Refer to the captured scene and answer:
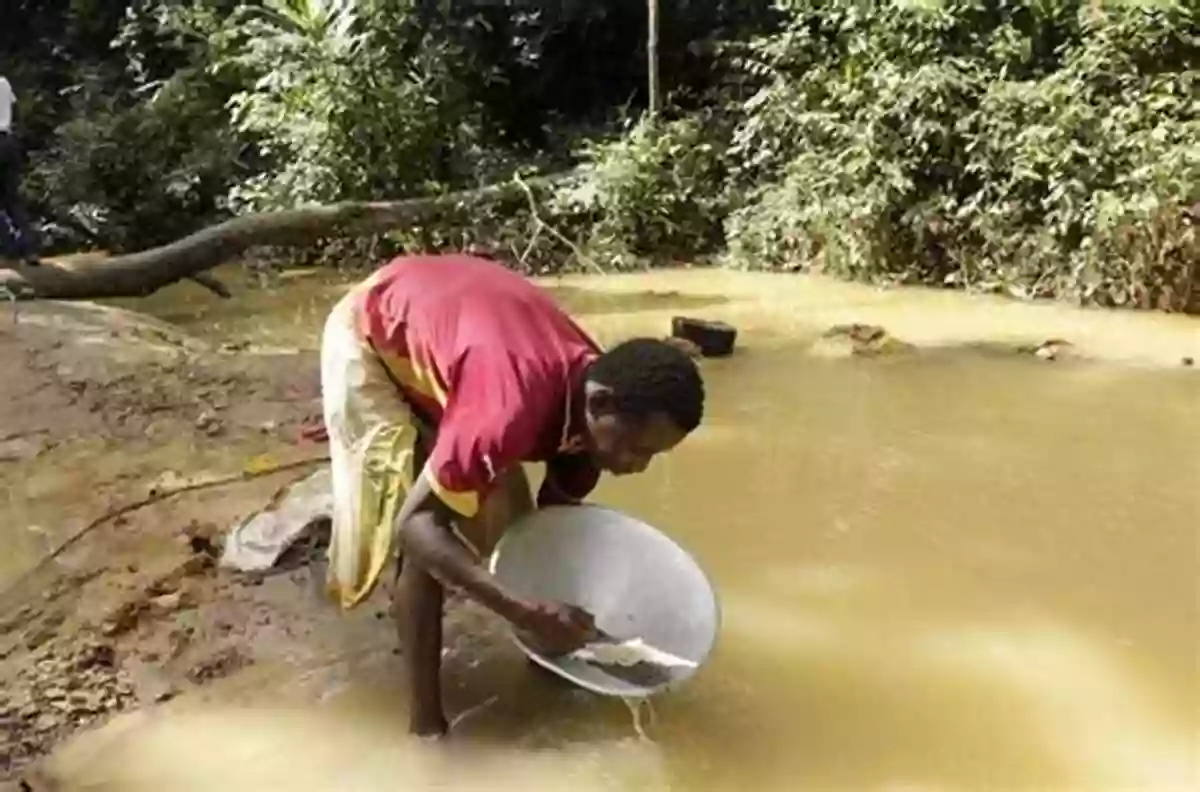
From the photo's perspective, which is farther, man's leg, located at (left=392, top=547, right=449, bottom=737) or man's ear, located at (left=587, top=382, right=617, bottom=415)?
man's leg, located at (left=392, top=547, right=449, bottom=737)

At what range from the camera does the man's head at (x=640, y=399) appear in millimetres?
2586

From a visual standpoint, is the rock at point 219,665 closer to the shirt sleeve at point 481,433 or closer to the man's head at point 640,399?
the shirt sleeve at point 481,433

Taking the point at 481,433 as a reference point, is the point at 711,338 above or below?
below

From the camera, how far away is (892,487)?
5051 mm

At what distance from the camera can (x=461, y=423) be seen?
8.75ft

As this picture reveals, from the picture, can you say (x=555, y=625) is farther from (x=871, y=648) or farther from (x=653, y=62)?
(x=653, y=62)

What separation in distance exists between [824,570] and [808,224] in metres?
6.65

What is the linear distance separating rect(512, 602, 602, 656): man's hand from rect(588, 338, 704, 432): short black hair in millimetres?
417

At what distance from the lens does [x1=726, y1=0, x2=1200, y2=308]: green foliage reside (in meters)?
8.95

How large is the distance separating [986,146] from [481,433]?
7.91m

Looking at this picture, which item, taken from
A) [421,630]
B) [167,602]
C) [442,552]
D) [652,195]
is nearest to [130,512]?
[167,602]

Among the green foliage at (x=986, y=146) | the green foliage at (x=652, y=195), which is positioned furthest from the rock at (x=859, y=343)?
the green foliage at (x=652, y=195)

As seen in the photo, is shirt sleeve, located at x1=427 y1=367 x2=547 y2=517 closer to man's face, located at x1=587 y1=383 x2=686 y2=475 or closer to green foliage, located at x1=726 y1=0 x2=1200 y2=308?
man's face, located at x1=587 y1=383 x2=686 y2=475

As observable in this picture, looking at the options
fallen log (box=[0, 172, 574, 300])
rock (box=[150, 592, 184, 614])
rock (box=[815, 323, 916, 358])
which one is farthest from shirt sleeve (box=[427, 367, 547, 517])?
fallen log (box=[0, 172, 574, 300])
